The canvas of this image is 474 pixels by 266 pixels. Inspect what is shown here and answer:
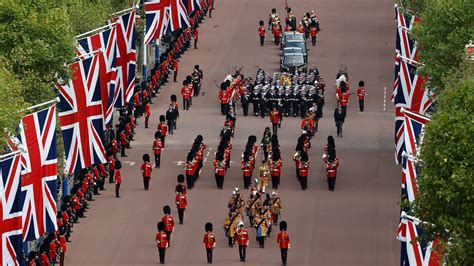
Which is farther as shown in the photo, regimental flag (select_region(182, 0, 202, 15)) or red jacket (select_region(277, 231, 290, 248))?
regimental flag (select_region(182, 0, 202, 15))

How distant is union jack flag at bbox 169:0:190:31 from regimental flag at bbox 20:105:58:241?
2850 cm

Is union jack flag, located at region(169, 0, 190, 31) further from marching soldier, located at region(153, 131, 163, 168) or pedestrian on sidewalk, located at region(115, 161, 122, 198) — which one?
pedestrian on sidewalk, located at region(115, 161, 122, 198)

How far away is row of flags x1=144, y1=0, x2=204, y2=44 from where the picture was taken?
3248 inches

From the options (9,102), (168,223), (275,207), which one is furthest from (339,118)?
(9,102)

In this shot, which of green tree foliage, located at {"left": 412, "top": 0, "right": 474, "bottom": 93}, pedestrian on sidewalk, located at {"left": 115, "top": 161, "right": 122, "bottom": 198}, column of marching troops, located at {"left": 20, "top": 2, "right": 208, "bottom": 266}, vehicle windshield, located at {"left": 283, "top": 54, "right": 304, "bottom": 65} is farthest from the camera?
vehicle windshield, located at {"left": 283, "top": 54, "right": 304, "bottom": 65}

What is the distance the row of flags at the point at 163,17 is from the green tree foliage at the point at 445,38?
60.3 ft

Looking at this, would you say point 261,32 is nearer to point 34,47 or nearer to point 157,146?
point 157,146

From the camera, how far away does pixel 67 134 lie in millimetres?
62062

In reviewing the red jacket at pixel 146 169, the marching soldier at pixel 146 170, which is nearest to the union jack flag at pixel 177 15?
the marching soldier at pixel 146 170

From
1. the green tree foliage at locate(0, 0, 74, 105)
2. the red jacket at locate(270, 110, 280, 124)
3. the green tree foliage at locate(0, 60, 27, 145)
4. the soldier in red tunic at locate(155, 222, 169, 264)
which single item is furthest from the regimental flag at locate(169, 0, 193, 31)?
the green tree foliage at locate(0, 60, 27, 145)

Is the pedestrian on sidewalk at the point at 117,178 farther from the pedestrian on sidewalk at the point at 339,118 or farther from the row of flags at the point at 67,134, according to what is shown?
the pedestrian on sidewalk at the point at 339,118

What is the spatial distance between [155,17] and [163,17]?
0.74 m

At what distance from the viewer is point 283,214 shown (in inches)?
2630

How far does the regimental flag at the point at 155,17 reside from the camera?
82.4m
